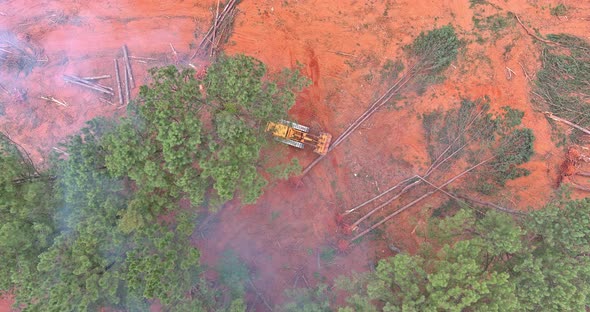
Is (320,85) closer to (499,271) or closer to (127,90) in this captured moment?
(127,90)

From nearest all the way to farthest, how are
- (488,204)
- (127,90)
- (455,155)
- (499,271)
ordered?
(499,271)
(488,204)
(455,155)
(127,90)

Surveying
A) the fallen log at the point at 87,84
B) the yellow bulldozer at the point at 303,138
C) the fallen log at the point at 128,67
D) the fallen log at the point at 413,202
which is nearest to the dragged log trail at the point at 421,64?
the yellow bulldozer at the point at 303,138

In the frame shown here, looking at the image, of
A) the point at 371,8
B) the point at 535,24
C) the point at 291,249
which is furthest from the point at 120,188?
the point at 535,24

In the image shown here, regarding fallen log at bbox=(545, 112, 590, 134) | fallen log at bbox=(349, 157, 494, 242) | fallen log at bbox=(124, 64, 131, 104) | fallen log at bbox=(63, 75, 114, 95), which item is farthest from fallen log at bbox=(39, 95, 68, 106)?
fallen log at bbox=(545, 112, 590, 134)

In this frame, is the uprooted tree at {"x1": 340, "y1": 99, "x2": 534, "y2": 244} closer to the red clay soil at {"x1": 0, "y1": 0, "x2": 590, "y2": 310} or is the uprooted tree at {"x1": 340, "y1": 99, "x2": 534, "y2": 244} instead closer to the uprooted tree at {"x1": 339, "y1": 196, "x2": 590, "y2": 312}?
the red clay soil at {"x1": 0, "y1": 0, "x2": 590, "y2": 310}

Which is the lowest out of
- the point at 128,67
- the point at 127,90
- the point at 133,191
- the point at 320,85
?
the point at 133,191

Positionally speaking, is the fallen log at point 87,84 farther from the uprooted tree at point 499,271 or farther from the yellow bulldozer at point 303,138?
the uprooted tree at point 499,271

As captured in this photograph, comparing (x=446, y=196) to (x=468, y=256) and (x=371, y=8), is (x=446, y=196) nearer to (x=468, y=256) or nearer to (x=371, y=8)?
(x=468, y=256)

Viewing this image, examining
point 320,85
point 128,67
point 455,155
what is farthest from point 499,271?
point 128,67
